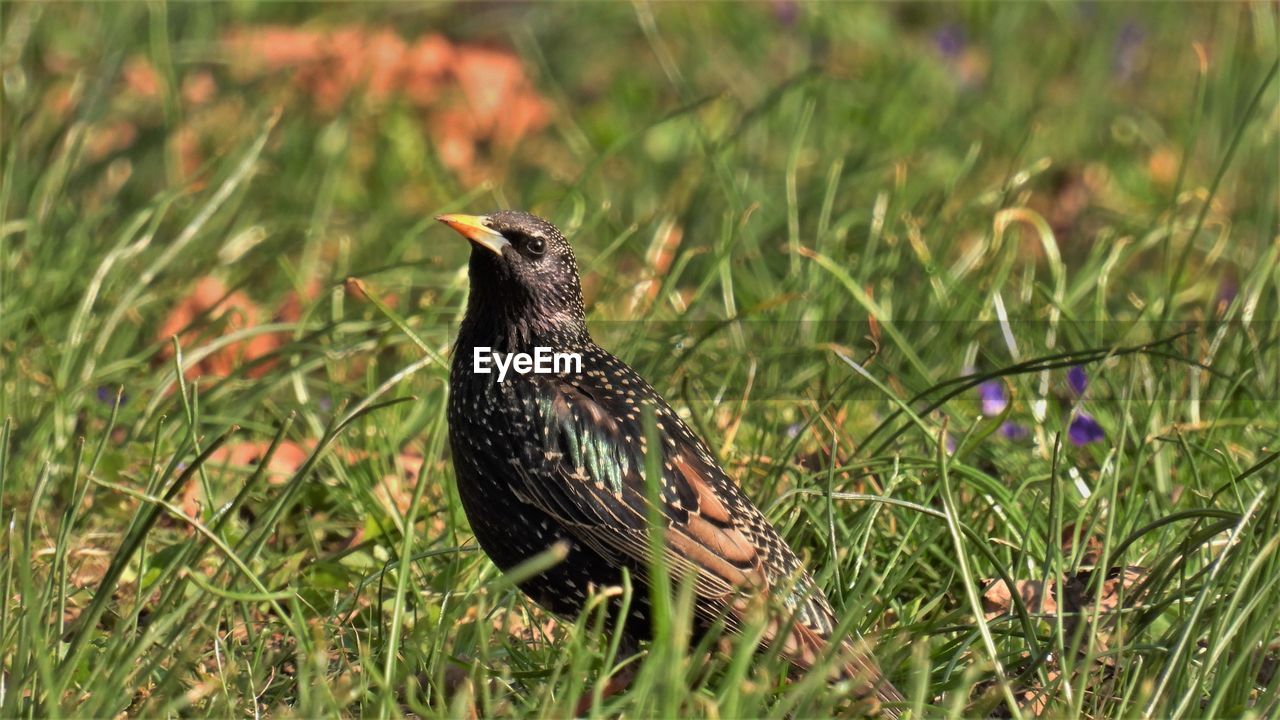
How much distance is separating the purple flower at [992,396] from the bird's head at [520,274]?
1.38m

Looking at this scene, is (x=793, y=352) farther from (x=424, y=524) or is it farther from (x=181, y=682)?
(x=181, y=682)

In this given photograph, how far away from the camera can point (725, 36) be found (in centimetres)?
716

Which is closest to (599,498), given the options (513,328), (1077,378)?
(513,328)

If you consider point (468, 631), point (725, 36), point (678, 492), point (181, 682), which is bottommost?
point (181, 682)

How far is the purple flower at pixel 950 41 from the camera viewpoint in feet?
23.2

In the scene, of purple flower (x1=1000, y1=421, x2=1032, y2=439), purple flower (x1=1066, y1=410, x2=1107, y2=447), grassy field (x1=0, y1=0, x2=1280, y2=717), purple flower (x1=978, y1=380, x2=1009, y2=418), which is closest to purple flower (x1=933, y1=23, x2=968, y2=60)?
grassy field (x1=0, y1=0, x2=1280, y2=717)

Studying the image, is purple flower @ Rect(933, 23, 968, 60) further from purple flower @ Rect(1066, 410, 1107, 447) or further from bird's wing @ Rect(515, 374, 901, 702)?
bird's wing @ Rect(515, 374, 901, 702)

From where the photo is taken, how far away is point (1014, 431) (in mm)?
4129

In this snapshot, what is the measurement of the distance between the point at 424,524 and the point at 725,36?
152 inches

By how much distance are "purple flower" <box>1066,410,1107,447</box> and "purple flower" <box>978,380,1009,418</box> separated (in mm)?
291

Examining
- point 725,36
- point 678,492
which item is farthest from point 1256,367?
point 725,36

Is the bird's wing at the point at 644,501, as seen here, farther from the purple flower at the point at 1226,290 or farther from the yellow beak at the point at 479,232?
the purple flower at the point at 1226,290

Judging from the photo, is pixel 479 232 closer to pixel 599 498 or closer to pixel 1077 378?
pixel 599 498

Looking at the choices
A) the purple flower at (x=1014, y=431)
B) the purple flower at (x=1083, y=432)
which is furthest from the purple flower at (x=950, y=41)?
the purple flower at (x=1083, y=432)
